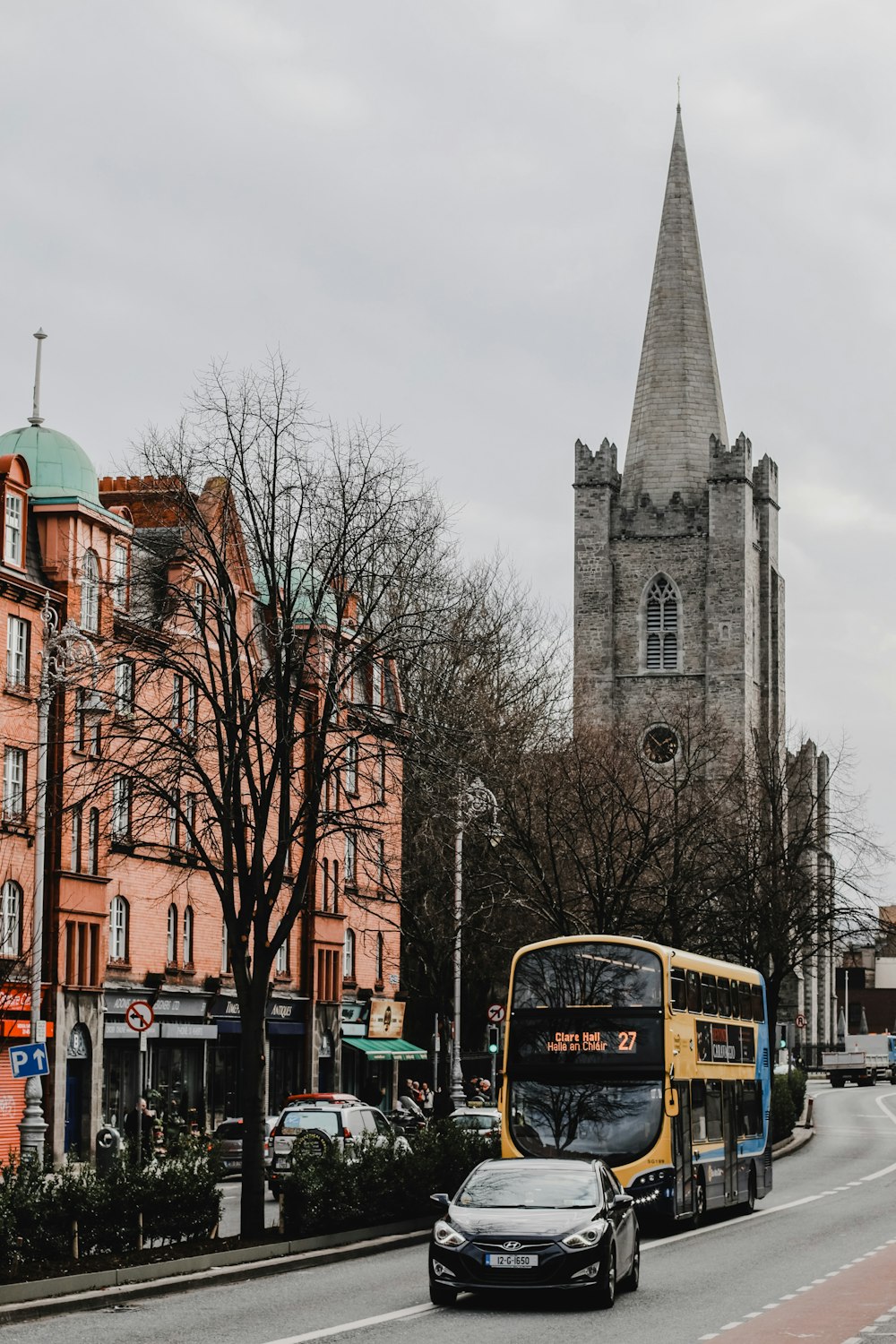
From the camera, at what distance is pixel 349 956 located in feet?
190

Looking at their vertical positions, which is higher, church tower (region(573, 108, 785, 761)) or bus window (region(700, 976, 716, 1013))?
church tower (region(573, 108, 785, 761))

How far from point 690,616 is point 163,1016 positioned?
198 feet

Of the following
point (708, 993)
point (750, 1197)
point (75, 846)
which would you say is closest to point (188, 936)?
point (75, 846)

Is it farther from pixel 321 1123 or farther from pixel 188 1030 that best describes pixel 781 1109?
pixel 321 1123

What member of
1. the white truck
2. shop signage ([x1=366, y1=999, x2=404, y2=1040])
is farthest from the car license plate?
the white truck

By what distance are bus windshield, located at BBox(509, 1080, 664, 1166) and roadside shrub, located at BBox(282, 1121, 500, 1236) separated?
1.49m

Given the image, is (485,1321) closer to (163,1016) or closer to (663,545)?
(163,1016)

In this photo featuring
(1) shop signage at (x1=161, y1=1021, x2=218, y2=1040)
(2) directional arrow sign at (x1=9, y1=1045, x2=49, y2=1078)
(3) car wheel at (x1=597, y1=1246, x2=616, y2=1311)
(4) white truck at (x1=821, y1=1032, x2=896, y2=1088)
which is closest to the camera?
(3) car wheel at (x1=597, y1=1246, x2=616, y2=1311)

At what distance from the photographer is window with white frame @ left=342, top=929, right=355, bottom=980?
5741 centimetres

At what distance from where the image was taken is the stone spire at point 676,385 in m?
104

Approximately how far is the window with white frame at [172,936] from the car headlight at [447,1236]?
29.0m

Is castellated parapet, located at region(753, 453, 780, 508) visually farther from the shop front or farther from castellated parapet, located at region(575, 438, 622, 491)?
the shop front

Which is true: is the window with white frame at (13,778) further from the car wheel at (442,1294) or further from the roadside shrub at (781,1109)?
the car wheel at (442,1294)

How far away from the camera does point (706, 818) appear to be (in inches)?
1939
